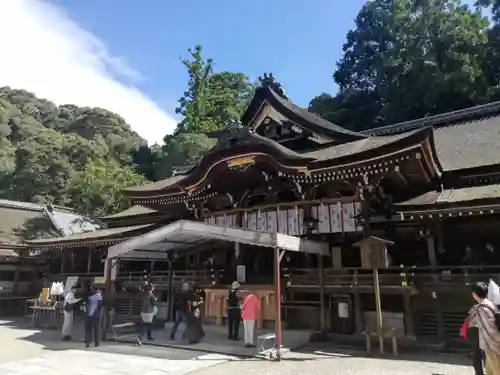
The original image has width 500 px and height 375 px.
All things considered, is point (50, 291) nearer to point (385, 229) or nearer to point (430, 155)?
point (385, 229)

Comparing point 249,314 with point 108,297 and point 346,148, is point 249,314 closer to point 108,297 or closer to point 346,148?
point 108,297

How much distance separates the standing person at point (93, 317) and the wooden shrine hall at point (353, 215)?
8.30 feet

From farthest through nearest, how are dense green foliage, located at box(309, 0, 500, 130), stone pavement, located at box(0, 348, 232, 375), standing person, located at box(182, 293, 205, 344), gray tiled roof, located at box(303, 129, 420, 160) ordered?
dense green foliage, located at box(309, 0, 500, 130)
gray tiled roof, located at box(303, 129, 420, 160)
standing person, located at box(182, 293, 205, 344)
stone pavement, located at box(0, 348, 232, 375)

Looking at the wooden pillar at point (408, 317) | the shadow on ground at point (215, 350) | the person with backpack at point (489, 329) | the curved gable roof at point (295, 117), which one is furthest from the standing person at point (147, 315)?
the person with backpack at point (489, 329)

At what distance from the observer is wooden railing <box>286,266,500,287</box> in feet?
32.2

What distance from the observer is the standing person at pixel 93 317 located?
10.7 m

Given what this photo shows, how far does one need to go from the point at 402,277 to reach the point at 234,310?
438 cm

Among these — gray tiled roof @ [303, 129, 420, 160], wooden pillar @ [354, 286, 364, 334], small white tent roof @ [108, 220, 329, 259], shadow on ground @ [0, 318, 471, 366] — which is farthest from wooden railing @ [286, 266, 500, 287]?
gray tiled roof @ [303, 129, 420, 160]

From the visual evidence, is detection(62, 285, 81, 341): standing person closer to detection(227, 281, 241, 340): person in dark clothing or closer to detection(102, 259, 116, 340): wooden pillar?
detection(102, 259, 116, 340): wooden pillar

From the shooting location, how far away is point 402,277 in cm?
1031

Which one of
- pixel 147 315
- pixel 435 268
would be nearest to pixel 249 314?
pixel 147 315

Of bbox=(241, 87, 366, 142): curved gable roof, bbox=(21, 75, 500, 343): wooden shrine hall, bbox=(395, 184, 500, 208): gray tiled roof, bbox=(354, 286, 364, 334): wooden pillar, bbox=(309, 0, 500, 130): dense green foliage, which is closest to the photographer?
bbox=(395, 184, 500, 208): gray tiled roof

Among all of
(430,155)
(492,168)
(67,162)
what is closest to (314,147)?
(430,155)

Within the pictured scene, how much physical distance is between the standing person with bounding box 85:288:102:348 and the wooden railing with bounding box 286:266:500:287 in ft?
17.3
